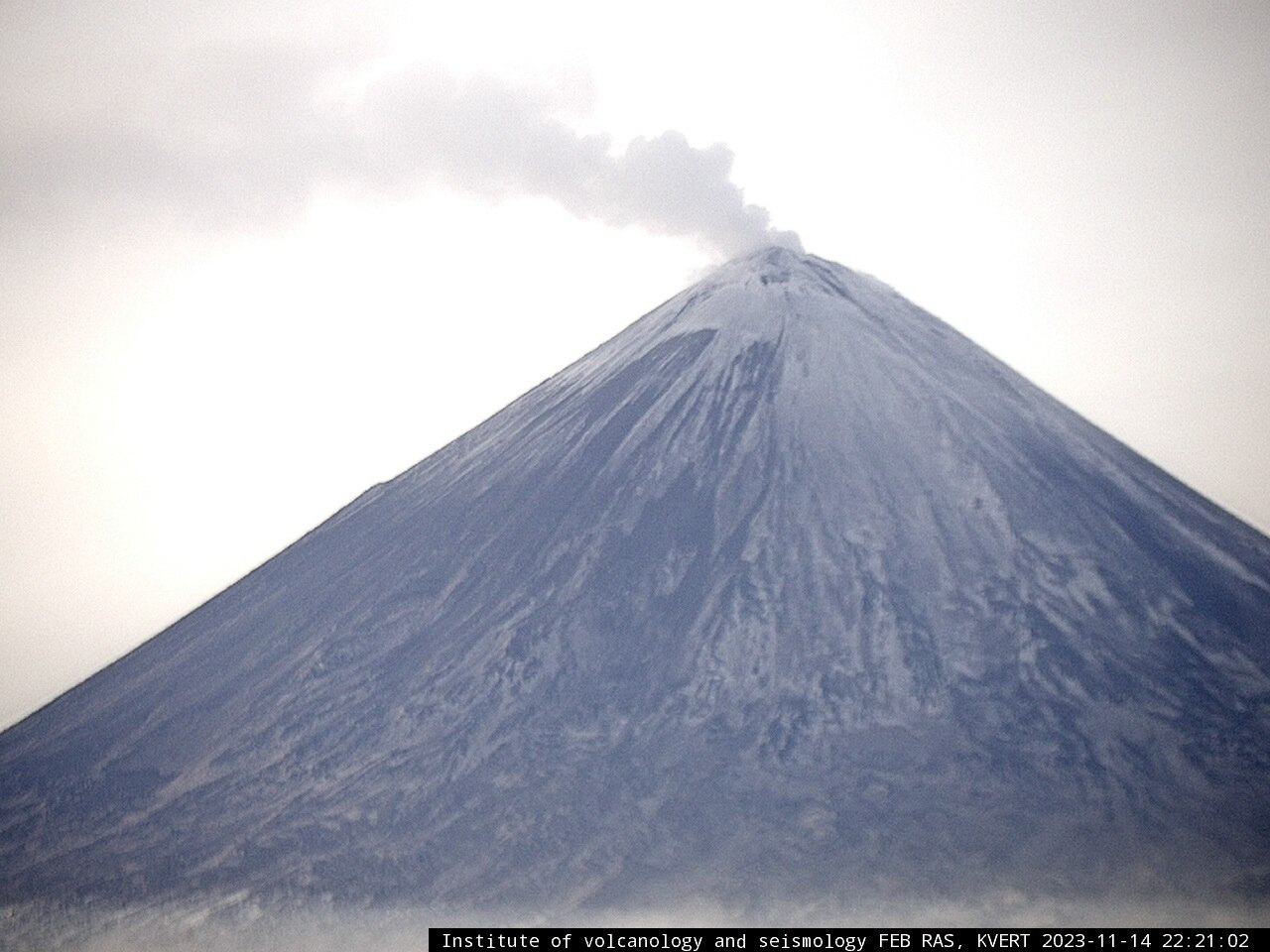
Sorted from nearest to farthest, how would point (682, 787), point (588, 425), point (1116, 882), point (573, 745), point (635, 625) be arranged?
1. point (1116, 882)
2. point (682, 787)
3. point (573, 745)
4. point (635, 625)
5. point (588, 425)

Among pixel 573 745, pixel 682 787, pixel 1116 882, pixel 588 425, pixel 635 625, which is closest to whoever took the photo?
pixel 1116 882

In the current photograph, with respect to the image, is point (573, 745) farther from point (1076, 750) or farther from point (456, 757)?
point (1076, 750)

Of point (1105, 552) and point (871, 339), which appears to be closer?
point (1105, 552)

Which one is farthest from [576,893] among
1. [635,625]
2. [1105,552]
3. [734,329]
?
[734,329]

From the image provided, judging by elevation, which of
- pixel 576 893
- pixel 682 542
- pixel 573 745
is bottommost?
pixel 576 893

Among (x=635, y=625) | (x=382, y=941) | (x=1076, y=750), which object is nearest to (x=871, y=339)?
(x=635, y=625)

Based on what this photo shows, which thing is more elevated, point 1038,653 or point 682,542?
point 682,542
